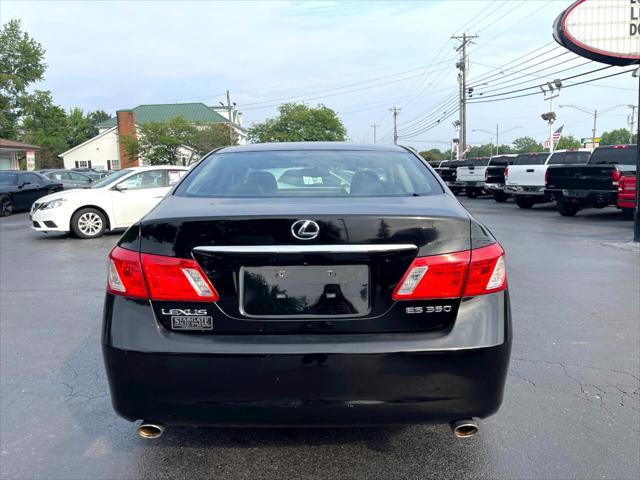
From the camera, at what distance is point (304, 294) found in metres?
2.48

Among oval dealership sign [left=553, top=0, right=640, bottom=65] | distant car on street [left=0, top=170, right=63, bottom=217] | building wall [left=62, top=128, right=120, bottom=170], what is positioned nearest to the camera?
oval dealership sign [left=553, top=0, right=640, bottom=65]

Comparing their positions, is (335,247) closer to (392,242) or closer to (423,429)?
(392,242)

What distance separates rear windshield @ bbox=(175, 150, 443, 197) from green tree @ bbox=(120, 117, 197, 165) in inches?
2102

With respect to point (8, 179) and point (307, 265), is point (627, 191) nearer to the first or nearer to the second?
point (307, 265)

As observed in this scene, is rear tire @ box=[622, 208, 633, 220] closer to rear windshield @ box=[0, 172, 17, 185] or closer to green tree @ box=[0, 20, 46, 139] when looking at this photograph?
rear windshield @ box=[0, 172, 17, 185]

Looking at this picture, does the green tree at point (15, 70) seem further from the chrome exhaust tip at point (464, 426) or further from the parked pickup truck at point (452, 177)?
the chrome exhaust tip at point (464, 426)

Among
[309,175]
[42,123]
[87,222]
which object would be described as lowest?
[87,222]

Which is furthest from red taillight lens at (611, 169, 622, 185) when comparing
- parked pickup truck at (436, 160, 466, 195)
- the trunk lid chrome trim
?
the trunk lid chrome trim

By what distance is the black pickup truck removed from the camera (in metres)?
14.6

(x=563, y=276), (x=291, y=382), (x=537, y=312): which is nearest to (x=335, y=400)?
(x=291, y=382)

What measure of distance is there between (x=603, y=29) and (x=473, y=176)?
13.3 meters

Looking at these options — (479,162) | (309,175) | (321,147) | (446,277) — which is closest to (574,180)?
(479,162)

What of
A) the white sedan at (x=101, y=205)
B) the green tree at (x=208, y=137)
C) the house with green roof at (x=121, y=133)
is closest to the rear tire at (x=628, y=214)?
the white sedan at (x=101, y=205)

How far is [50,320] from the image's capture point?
5789mm
